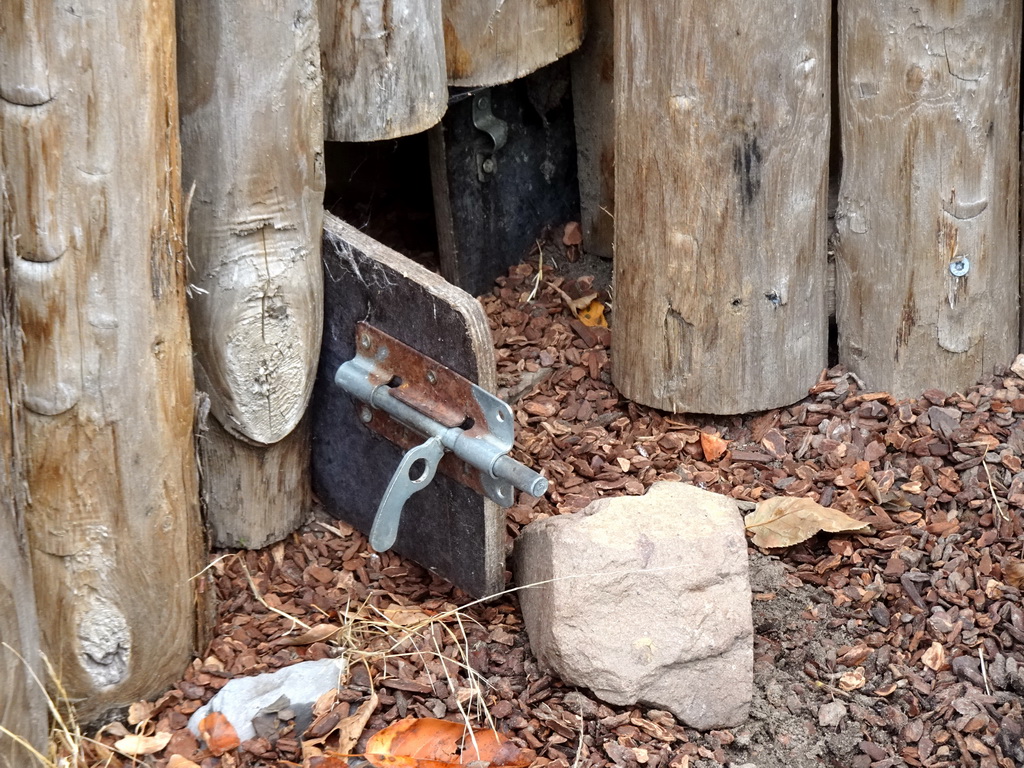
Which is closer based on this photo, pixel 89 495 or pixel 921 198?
pixel 89 495

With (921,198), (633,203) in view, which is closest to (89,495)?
(633,203)

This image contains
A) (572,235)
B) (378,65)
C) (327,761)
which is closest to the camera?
(327,761)

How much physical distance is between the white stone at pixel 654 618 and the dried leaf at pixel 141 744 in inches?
27.9

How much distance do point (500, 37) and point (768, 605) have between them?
145cm

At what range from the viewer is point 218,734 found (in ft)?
8.26

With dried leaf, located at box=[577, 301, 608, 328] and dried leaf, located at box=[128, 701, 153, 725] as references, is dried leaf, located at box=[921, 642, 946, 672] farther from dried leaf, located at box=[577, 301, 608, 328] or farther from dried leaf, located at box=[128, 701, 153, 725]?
dried leaf, located at box=[128, 701, 153, 725]

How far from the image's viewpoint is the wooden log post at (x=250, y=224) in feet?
8.21

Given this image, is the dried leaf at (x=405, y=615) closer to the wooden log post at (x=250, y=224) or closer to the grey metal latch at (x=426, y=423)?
the grey metal latch at (x=426, y=423)

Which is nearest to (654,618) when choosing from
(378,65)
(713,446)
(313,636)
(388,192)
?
(313,636)

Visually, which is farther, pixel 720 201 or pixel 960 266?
pixel 960 266

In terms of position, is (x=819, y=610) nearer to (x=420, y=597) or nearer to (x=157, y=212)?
(x=420, y=597)

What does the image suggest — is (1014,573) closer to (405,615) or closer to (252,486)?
(405,615)

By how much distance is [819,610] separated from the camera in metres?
2.84

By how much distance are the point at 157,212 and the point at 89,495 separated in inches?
19.8
